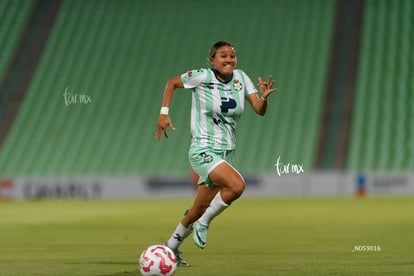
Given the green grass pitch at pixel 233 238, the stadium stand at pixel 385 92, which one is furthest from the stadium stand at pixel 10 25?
the stadium stand at pixel 385 92

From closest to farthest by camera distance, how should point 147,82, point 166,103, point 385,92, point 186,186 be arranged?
point 166,103
point 186,186
point 385,92
point 147,82

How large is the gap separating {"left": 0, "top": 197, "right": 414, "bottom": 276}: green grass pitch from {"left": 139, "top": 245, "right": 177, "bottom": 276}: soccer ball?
502mm

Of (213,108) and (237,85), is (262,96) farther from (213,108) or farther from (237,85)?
(213,108)

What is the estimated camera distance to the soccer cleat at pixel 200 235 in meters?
9.85

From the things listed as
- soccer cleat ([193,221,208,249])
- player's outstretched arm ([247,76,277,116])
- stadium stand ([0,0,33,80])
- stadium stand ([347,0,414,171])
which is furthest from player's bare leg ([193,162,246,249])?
stadium stand ([0,0,33,80])

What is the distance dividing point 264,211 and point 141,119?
34.7ft

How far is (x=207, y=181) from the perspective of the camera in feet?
33.3

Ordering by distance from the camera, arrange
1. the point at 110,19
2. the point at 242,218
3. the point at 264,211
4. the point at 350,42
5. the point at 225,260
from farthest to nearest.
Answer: the point at 110,19
the point at 350,42
the point at 264,211
the point at 242,218
the point at 225,260

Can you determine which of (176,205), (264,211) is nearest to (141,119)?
(176,205)

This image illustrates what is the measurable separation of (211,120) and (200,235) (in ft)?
4.13

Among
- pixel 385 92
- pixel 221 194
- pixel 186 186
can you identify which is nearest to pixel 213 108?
pixel 221 194

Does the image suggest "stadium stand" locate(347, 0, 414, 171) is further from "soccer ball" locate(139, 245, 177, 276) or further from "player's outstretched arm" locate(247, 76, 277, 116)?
"soccer ball" locate(139, 245, 177, 276)

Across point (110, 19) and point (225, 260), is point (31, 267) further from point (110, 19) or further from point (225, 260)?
point (110, 19)

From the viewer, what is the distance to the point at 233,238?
573 inches
